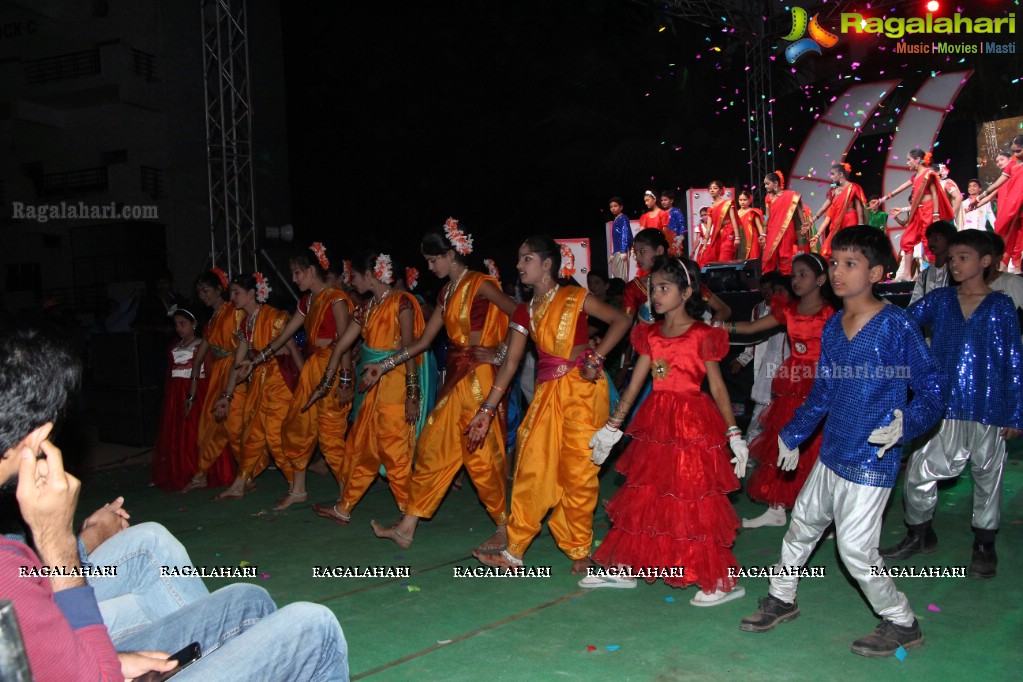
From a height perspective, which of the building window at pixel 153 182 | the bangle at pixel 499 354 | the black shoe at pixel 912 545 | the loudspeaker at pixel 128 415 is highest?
the building window at pixel 153 182

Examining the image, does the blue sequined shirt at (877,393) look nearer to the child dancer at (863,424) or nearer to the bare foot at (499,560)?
the child dancer at (863,424)

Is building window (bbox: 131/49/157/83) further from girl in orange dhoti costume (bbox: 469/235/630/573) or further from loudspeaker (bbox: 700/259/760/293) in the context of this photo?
girl in orange dhoti costume (bbox: 469/235/630/573)

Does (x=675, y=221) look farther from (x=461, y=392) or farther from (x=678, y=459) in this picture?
(x=678, y=459)

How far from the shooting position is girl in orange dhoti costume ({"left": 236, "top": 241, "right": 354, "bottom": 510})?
19.6 feet

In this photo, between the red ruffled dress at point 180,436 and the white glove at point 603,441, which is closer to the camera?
the white glove at point 603,441

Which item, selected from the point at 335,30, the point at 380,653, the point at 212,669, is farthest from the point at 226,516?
the point at 335,30

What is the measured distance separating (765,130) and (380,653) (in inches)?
477

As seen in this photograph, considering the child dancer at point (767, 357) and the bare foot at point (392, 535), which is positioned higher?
the child dancer at point (767, 357)

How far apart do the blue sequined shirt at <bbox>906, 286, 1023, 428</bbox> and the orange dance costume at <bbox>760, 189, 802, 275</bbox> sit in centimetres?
899

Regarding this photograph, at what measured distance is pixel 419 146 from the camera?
23172 millimetres

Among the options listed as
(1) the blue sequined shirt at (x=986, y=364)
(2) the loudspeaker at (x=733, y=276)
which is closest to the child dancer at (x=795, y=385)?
(1) the blue sequined shirt at (x=986, y=364)

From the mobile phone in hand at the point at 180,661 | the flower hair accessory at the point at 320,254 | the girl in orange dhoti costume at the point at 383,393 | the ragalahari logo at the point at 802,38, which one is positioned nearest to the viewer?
the mobile phone in hand at the point at 180,661

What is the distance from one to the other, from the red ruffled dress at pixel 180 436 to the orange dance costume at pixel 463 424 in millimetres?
2829

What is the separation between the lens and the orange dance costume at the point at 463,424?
4.83 meters
